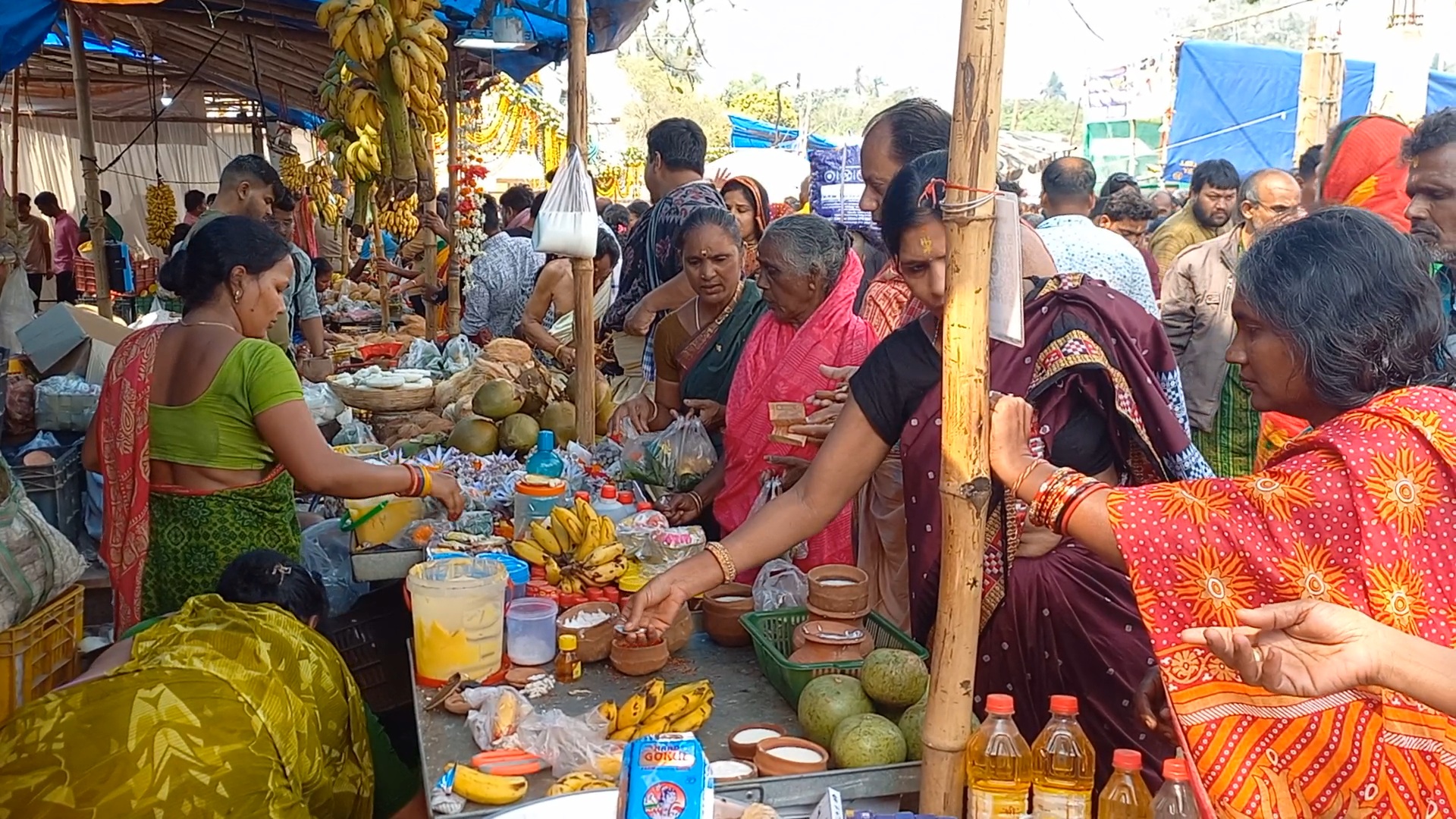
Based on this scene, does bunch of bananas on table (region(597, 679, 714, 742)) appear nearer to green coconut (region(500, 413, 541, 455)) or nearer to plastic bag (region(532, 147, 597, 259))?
plastic bag (region(532, 147, 597, 259))

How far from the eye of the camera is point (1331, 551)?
1511 millimetres

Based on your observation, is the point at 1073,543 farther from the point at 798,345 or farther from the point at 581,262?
the point at 581,262

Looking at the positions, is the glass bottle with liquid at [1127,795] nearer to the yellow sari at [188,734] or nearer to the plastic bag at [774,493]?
the yellow sari at [188,734]

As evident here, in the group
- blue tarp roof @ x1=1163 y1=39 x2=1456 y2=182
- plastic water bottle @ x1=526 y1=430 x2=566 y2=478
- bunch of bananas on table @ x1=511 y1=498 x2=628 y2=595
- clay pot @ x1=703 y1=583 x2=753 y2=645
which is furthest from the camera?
blue tarp roof @ x1=1163 y1=39 x2=1456 y2=182

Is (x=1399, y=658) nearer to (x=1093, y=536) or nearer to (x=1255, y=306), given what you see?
(x=1093, y=536)

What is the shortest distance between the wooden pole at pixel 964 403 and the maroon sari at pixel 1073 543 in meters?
0.62

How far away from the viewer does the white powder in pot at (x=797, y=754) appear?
1885mm

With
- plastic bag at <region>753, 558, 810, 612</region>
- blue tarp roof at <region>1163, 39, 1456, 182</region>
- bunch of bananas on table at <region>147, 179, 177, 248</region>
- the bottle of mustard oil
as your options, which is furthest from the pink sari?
blue tarp roof at <region>1163, 39, 1456, 182</region>

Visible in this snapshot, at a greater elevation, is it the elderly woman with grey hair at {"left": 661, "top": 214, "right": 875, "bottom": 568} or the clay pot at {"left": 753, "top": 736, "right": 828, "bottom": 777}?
the elderly woman with grey hair at {"left": 661, "top": 214, "right": 875, "bottom": 568}

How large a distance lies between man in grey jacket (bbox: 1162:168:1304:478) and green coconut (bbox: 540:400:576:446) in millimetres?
2680

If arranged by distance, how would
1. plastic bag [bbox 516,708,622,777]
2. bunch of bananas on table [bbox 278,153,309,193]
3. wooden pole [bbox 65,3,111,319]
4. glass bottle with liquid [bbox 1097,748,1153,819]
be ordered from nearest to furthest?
glass bottle with liquid [bbox 1097,748,1153,819] → plastic bag [bbox 516,708,622,777] → wooden pole [bbox 65,3,111,319] → bunch of bananas on table [bbox 278,153,309,193]

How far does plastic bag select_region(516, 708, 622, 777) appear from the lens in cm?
193

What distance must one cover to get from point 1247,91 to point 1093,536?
15.2 m

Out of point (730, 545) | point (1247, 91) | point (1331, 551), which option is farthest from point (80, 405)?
point (1247, 91)
